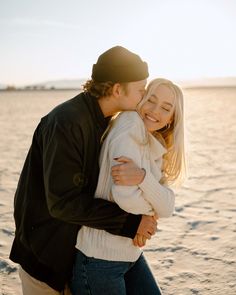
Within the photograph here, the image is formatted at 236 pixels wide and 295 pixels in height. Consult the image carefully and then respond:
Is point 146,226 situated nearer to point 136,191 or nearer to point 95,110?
point 136,191

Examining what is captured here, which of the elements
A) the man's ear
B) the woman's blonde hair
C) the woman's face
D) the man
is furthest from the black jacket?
the woman's blonde hair

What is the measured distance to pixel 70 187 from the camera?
2.07 m

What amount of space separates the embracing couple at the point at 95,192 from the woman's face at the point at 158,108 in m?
0.04

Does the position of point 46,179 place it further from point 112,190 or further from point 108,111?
point 108,111

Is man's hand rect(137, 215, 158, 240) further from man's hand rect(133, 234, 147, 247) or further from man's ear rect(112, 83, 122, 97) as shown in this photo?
man's ear rect(112, 83, 122, 97)

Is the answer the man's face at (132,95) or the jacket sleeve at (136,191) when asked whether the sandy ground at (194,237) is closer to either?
the man's face at (132,95)

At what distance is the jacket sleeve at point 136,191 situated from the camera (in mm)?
2086

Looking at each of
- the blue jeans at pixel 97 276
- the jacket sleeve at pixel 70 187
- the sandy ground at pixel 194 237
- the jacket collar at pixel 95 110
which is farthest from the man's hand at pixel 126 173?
the sandy ground at pixel 194 237

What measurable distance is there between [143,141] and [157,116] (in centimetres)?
36

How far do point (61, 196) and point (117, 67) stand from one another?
2.29ft

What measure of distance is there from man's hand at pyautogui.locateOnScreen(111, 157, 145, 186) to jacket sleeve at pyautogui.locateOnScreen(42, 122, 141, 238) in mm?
143

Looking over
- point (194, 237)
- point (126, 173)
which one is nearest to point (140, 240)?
point (126, 173)

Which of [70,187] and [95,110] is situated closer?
[70,187]

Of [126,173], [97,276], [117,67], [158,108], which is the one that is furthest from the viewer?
[158,108]
